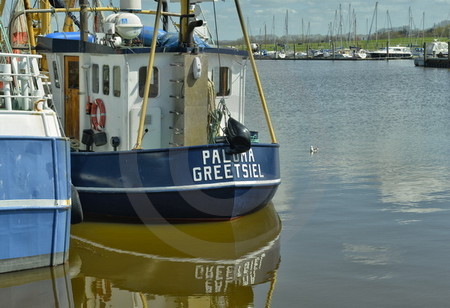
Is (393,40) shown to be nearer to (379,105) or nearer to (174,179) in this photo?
(379,105)

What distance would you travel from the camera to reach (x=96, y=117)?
531 inches

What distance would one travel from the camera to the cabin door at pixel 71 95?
46.6ft

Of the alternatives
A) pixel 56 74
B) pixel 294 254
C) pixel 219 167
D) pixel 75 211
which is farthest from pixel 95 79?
pixel 294 254

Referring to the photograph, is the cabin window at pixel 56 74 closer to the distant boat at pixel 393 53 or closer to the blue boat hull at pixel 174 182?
the blue boat hull at pixel 174 182

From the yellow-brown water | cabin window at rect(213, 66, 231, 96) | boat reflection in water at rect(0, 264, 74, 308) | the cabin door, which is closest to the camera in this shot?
boat reflection in water at rect(0, 264, 74, 308)

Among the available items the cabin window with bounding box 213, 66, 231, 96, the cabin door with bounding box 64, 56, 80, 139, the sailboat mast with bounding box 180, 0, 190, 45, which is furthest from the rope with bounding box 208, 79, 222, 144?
the cabin door with bounding box 64, 56, 80, 139

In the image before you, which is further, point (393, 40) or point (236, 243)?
point (393, 40)

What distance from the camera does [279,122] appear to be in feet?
100

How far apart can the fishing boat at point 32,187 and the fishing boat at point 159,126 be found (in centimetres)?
234

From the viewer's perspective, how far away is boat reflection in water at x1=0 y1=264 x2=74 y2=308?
9.02 metres

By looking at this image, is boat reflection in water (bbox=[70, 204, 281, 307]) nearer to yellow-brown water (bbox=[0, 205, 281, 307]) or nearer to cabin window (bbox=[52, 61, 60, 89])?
yellow-brown water (bbox=[0, 205, 281, 307])

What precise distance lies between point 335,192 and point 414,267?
16.6ft

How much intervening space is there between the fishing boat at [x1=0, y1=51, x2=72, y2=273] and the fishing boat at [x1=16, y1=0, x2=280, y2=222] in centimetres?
234

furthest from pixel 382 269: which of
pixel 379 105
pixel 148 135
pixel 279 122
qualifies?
pixel 379 105
